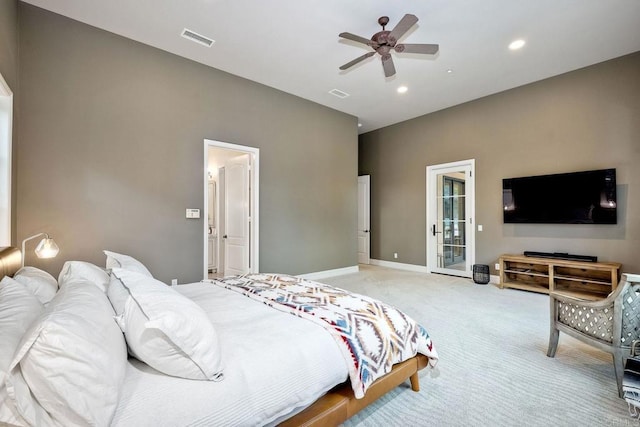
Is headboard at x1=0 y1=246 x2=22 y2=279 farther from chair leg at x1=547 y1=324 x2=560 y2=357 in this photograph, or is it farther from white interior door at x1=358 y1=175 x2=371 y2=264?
white interior door at x1=358 y1=175 x2=371 y2=264

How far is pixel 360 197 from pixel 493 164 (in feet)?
10.5

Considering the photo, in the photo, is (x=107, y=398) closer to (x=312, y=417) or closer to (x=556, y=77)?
(x=312, y=417)

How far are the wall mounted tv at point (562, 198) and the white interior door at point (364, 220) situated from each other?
10.3 ft

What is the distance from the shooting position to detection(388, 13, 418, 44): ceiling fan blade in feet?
9.11

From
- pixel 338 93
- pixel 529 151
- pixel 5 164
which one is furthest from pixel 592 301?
pixel 5 164

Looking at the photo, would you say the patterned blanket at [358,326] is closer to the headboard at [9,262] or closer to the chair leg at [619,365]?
the chair leg at [619,365]

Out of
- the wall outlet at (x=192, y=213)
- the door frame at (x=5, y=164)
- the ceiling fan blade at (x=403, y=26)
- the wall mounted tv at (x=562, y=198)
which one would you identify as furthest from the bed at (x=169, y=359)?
the wall mounted tv at (x=562, y=198)

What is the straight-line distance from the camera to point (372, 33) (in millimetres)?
3691

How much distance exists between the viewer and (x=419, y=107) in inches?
239

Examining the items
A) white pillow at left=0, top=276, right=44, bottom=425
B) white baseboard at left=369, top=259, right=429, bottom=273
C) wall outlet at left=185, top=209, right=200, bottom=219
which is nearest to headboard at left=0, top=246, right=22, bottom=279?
white pillow at left=0, top=276, right=44, bottom=425

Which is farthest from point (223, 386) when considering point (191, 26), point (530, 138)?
point (530, 138)

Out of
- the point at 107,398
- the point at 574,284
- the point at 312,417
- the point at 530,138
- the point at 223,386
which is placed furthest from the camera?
the point at 530,138

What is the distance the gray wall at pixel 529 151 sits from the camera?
165 inches

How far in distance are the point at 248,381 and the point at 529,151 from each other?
575 cm
